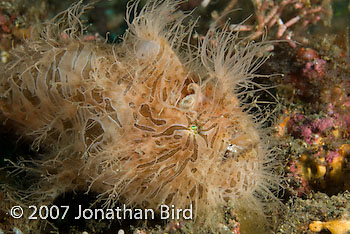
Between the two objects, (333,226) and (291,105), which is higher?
(291,105)

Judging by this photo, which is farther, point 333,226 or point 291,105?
point 291,105

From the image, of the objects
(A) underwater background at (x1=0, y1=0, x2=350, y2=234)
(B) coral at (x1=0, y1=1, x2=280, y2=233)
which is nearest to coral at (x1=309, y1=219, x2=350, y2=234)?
(A) underwater background at (x1=0, y1=0, x2=350, y2=234)

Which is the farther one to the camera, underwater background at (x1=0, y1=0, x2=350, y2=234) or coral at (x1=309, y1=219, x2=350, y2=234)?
underwater background at (x1=0, y1=0, x2=350, y2=234)

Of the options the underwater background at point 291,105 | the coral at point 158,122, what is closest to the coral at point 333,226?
the underwater background at point 291,105

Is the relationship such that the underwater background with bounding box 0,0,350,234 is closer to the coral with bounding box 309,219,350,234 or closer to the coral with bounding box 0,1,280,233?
the coral with bounding box 309,219,350,234

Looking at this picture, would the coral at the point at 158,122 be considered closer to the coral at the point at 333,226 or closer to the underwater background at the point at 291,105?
the underwater background at the point at 291,105

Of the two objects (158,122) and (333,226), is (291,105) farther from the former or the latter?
(158,122)

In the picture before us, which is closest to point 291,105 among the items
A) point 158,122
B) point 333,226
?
point 333,226

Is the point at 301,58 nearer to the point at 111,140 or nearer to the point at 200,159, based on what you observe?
the point at 200,159

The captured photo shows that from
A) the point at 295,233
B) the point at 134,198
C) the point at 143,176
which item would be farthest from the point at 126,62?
the point at 295,233
